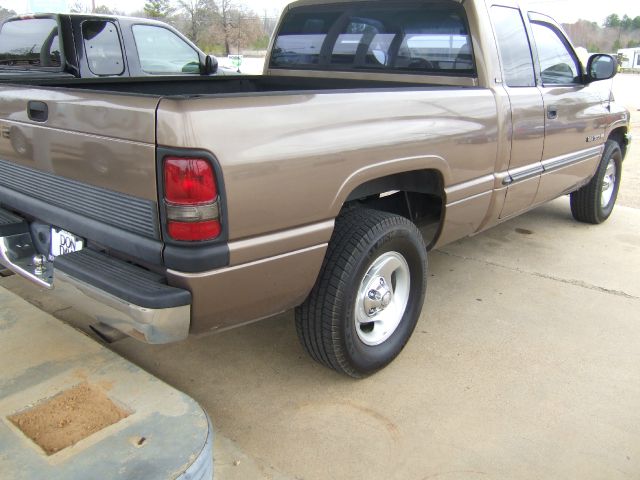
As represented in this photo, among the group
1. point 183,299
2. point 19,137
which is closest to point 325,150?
point 183,299

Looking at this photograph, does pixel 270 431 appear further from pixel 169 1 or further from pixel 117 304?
pixel 169 1

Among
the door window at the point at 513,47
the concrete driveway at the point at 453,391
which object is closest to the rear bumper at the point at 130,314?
the concrete driveway at the point at 453,391

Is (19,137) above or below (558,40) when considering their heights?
below

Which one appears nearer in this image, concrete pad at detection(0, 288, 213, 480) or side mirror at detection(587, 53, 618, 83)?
concrete pad at detection(0, 288, 213, 480)

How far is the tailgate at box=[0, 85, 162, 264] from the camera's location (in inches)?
79.0

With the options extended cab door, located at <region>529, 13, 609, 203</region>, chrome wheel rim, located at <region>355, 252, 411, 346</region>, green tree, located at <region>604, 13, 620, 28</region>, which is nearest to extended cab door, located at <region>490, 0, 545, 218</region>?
extended cab door, located at <region>529, 13, 609, 203</region>

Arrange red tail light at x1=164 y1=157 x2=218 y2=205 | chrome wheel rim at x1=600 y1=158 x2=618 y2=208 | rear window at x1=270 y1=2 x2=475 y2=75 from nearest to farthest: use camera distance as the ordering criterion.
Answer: red tail light at x1=164 y1=157 x2=218 y2=205 < rear window at x1=270 y1=2 x2=475 y2=75 < chrome wheel rim at x1=600 y1=158 x2=618 y2=208

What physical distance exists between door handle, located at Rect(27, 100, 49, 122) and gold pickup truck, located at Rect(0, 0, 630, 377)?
0.01 meters

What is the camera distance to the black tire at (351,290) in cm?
255

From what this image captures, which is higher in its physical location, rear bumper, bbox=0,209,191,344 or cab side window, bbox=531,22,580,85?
cab side window, bbox=531,22,580,85

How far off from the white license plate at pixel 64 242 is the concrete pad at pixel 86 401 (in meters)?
0.61

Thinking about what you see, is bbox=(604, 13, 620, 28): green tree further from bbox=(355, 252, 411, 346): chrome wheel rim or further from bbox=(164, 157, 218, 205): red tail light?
bbox=(164, 157, 218, 205): red tail light

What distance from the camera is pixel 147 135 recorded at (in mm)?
1952

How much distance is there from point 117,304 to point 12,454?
2.44ft
